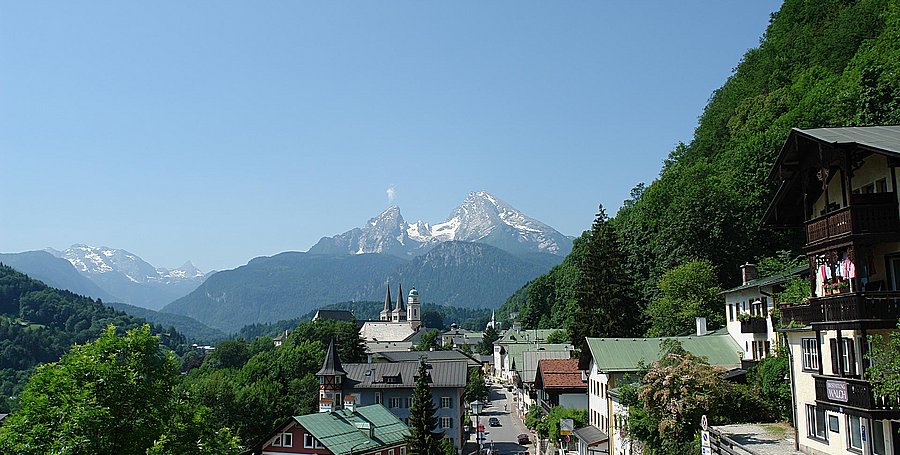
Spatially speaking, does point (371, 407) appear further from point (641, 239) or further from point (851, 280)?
point (851, 280)

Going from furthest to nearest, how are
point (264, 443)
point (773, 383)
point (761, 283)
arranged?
1. point (264, 443)
2. point (761, 283)
3. point (773, 383)

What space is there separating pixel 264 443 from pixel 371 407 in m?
11.2

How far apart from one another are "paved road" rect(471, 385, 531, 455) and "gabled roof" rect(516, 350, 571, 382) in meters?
5.47

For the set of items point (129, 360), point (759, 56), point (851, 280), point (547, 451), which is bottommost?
point (547, 451)

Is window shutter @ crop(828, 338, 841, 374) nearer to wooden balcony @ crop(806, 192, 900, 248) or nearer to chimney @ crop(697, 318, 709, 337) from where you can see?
wooden balcony @ crop(806, 192, 900, 248)

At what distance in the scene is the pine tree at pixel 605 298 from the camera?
211 ft

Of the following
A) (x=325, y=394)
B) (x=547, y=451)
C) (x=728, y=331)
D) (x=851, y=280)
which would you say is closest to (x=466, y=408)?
(x=325, y=394)

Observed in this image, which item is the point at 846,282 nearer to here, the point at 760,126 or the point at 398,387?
the point at 760,126

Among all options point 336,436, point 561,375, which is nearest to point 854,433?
point 561,375

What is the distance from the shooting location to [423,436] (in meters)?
58.5

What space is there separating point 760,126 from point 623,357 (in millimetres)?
33205

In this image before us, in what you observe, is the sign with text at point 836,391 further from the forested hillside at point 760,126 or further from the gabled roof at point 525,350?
the gabled roof at point 525,350

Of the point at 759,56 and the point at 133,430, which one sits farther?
the point at 759,56

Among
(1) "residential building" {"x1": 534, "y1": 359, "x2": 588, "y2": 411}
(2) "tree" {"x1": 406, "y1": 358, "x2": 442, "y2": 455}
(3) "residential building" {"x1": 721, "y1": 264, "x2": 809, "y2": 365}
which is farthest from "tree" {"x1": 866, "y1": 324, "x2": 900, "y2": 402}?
(2) "tree" {"x1": 406, "y1": 358, "x2": 442, "y2": 455}
